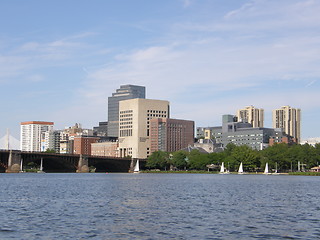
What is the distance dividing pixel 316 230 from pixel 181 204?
1034 inches

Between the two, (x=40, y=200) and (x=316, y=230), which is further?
(x=40, y=200)

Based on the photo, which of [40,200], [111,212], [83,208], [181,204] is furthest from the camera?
[40,200]

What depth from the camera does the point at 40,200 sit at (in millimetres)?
77062

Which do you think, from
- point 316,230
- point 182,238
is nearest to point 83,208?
point 182,238

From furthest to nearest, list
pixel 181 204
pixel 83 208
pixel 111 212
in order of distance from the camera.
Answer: pixel 181 204, pixel 83 208, pixel 111 212

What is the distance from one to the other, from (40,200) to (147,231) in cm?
3427

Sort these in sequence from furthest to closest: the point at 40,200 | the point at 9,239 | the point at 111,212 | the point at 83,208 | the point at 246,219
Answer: the point at 40,200
the point at 83,208
the point at 111,212
the point at 246,219
the point at 9,239

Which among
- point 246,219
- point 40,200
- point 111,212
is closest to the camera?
point 246,219

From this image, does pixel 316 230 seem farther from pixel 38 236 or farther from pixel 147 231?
pixel 38 236

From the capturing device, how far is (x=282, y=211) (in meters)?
63.2

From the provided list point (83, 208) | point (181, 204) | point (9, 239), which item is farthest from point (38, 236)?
point (181, 204)

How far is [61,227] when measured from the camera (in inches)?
1912

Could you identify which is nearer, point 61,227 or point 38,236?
point 38,236

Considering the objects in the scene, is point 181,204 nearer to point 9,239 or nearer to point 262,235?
point 262,235
